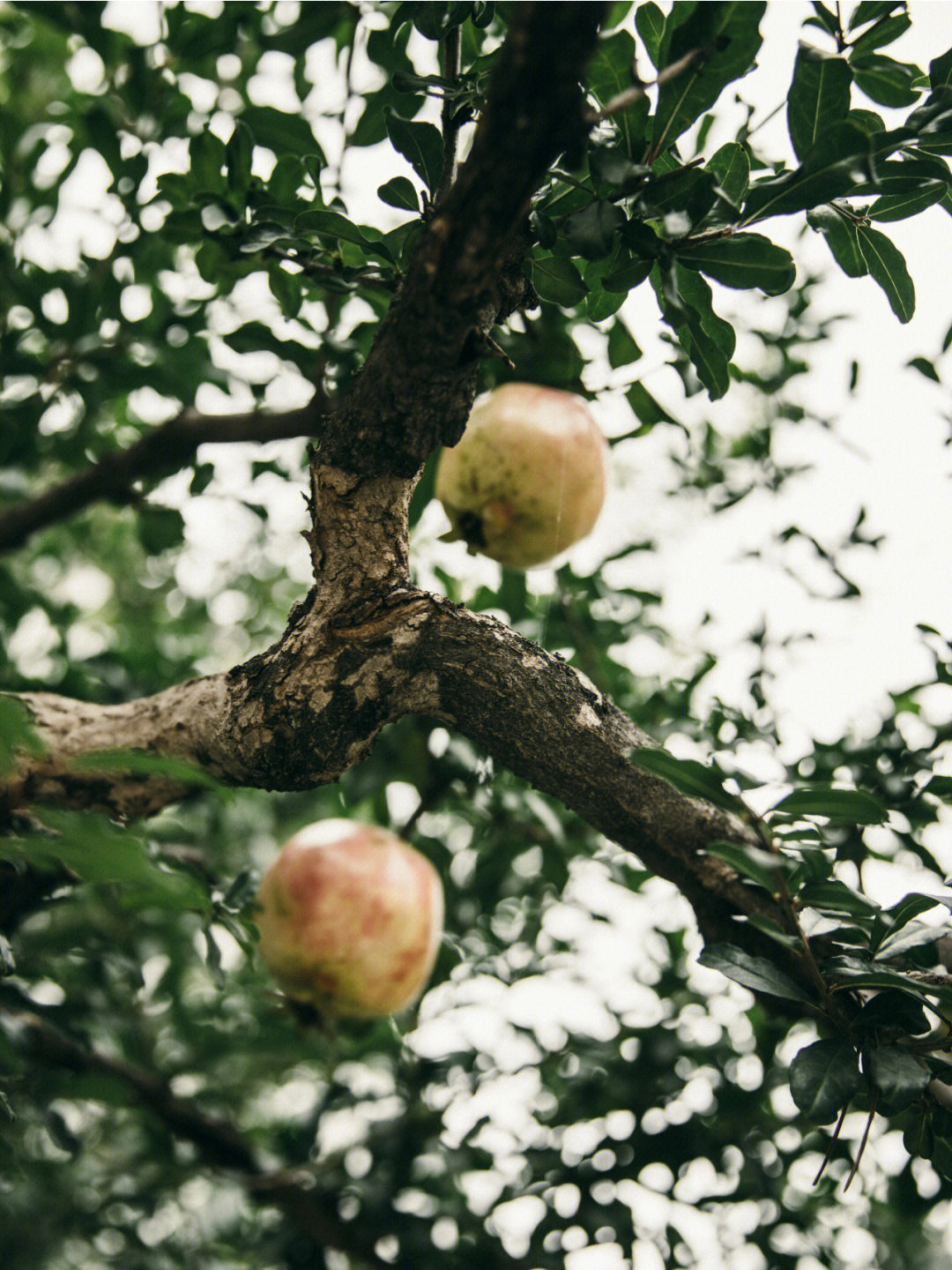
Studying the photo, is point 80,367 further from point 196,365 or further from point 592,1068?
point 592,1068

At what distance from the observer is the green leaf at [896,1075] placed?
65 centimetres

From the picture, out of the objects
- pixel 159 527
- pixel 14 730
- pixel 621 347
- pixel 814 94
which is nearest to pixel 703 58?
pixel 814 94

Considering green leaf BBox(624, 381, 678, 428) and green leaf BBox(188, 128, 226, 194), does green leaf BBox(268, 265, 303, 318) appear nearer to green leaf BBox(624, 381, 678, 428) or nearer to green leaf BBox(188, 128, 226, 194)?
green leaf BBox(188, 128, 226, 194)

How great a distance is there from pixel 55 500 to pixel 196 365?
11.1 inches

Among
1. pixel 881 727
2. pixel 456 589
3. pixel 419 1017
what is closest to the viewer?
pixel 881 727

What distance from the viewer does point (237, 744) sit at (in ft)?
2.84

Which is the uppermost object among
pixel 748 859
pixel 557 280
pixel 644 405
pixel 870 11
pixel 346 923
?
pixel 870 11

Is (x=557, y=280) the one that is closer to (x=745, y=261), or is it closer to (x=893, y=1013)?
(x=745, y=261)

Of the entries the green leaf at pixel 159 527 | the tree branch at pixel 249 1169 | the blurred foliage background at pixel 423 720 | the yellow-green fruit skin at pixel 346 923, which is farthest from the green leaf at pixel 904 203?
the tree branch at pixel 249 1169

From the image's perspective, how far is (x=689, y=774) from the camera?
0.69 m

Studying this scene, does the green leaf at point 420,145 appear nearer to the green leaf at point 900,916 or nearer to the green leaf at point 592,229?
the green leaf at point 592,229

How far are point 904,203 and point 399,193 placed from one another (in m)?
0.40

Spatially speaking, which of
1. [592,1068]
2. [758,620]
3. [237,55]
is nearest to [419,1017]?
[592,1068]

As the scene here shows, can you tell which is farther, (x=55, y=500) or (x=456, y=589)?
(x=456, y=589)
